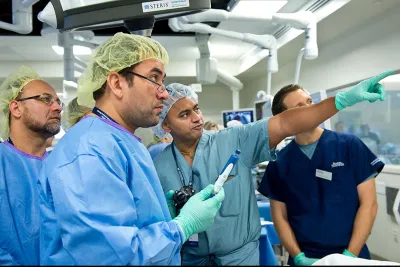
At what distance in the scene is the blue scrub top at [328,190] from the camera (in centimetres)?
166

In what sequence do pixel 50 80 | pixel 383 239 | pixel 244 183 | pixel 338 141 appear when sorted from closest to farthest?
pixel 244 183 → pixel 338 141 → pixel 383 239 → pixel 50 80

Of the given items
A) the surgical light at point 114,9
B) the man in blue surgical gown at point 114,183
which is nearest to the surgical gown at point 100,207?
the man in blue surgical gown at point 114,183

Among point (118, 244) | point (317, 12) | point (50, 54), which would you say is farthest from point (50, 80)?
point (118, 244)

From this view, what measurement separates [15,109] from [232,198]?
3.73ft

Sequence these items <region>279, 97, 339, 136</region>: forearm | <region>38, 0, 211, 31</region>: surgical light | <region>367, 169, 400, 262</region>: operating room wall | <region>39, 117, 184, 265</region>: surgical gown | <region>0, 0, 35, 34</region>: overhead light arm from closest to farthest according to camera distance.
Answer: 1. <region>39, 117, 184, 265</region>: surgical gown
2. <region>38, 0, 211, 31</region>: surgical light
3. <region>279, 97, 339, 136</region>: forearm
4. <region>0, 0, 35, 34</region>: overhead light arm
5. <region>367, 169, 400, 262</region>: operating room wall

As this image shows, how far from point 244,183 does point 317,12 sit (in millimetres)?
2876

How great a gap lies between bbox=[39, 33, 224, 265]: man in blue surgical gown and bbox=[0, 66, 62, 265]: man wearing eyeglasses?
0.46m

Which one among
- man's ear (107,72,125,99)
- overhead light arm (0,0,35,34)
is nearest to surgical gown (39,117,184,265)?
man's ear (107,72,125,99)

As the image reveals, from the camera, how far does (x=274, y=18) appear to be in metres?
2.82

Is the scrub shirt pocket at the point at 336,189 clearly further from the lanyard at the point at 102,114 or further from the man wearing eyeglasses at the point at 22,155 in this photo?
the man wearing eyeglasses at the point at 22,155

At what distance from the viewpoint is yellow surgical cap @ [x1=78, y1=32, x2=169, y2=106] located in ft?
3.75

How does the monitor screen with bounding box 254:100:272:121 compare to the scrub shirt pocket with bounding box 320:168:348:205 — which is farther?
the monitor screen with bounding box 254:100:272:121

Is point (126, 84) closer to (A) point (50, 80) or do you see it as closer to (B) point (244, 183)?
(B) point (244, 183)

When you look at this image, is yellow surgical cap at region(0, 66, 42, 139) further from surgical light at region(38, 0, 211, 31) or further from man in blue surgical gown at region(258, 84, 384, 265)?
man in blue surgical gown at region(258, 84, 384, 265)
